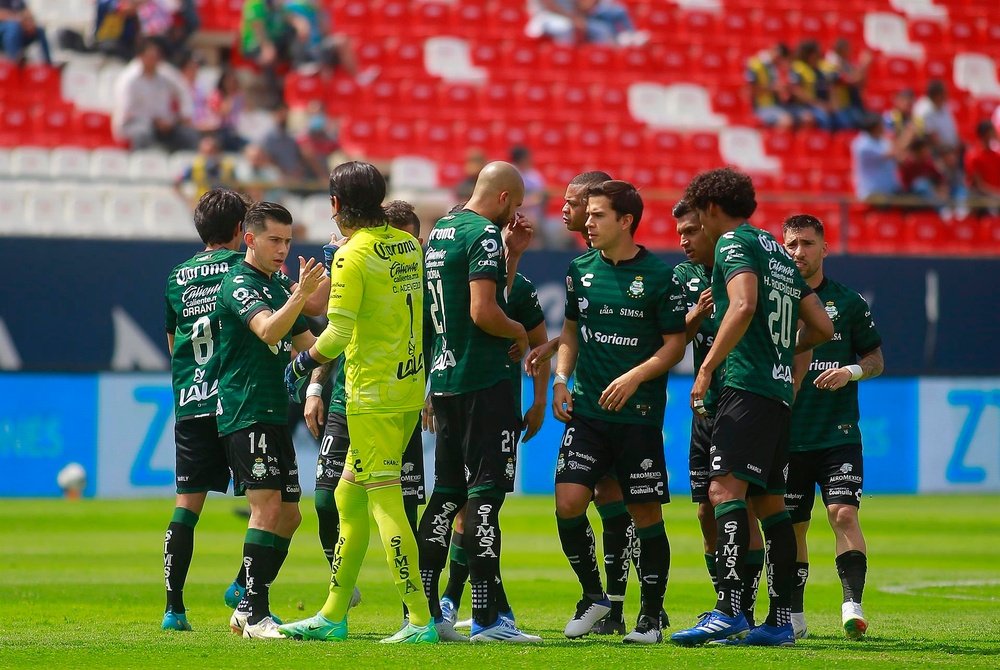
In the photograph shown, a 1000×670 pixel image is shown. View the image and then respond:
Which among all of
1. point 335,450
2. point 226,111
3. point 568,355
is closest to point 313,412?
point 335,450

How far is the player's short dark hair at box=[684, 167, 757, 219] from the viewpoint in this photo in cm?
735

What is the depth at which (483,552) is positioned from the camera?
7098 mm

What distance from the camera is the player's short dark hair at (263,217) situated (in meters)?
7.40

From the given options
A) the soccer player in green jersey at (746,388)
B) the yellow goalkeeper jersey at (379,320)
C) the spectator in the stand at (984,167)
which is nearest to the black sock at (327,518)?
the yellow goalkeeper jersey at (379,320)

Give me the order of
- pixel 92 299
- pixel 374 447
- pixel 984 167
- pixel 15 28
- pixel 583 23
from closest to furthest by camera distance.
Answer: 1. pixel 374 447
2. pixel 92 299
3. pixel 15 28
4. pixel 984 167
5. pixel 583 23

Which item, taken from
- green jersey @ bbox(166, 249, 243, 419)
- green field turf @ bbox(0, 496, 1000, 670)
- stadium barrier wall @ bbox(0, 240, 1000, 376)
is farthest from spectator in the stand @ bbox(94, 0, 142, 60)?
green jersey @ bbox(166, 249, 243, 419)

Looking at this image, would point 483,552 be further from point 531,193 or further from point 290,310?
point 531,193

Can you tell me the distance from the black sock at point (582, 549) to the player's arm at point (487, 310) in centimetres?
103

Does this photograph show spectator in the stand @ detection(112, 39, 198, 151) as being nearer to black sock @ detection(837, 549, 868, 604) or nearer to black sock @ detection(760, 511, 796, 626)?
black sock @ detection(837, 549, 868, 604)

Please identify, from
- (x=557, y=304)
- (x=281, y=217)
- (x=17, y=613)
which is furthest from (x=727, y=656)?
(x=557, y=304)

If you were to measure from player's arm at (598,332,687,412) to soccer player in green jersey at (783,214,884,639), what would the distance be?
2.87ft

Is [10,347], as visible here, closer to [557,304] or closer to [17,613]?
[557,304]

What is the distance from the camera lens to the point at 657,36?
26234 millimetres

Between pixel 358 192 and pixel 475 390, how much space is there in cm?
114
